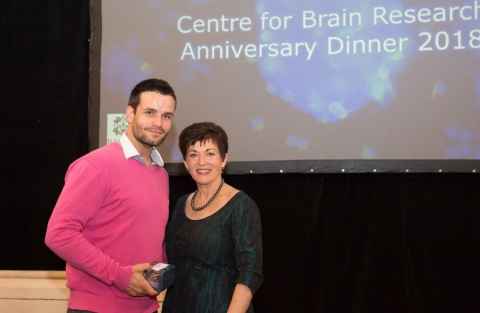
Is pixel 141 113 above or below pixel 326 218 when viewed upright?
above

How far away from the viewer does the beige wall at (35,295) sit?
333 cm

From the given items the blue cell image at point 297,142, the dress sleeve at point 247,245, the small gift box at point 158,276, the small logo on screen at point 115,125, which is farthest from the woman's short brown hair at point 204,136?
the small logo on screen at point 115,125

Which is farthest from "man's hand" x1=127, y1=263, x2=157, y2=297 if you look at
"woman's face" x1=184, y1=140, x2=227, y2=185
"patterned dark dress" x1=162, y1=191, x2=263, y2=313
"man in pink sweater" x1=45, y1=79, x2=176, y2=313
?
"woman's face" x1=184, y1=140, x2=227, y2=185

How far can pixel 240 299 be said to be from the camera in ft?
6.08

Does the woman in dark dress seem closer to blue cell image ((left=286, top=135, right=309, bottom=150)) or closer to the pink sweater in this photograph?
the pink sweater

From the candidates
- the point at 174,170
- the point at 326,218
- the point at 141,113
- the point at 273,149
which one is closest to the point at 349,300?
the point at 326,218

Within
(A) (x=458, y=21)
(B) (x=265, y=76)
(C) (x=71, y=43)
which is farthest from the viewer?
(C) (x=71, y=43)

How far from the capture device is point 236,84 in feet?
10.8

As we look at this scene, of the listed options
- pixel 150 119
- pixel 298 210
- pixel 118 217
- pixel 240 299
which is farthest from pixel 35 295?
pixel 240 299

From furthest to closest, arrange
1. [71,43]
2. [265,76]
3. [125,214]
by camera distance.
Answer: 1. [71,43]
2. [265,76]
3. [125,214]

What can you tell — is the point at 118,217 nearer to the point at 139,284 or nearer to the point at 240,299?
the point at 139,284

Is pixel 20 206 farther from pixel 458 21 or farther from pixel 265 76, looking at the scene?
pixel 458 21

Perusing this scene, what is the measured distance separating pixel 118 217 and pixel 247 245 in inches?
17.8

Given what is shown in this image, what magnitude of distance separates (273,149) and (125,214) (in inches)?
56.6
